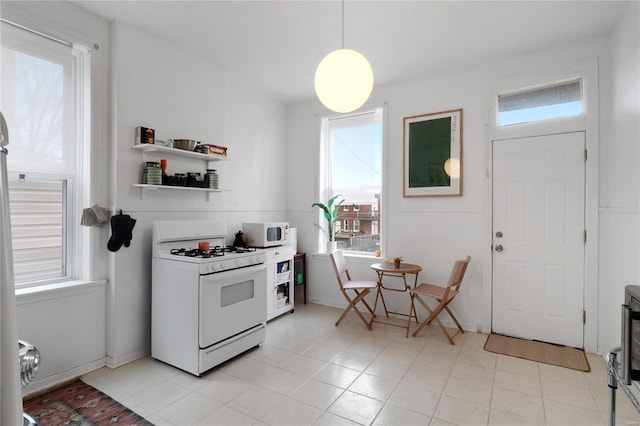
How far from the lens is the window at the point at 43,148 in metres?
2.29

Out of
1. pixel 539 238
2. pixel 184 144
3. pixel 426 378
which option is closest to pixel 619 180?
pixel 539 238

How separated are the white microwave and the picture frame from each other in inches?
65.8

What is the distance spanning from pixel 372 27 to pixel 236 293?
2.67 meters

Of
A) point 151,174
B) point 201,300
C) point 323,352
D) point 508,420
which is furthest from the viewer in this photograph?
point 323,352

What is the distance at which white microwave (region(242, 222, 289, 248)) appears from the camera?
376 centimetres

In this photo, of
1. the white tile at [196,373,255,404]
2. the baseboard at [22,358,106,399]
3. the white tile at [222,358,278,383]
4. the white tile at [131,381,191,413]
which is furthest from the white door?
the baseboard at [22,358,106,399]

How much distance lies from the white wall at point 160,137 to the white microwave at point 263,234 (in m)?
0.20

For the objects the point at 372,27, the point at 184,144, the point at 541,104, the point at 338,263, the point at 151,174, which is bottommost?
the point at 338,263

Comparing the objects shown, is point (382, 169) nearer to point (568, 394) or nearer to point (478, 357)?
point (478, 357)

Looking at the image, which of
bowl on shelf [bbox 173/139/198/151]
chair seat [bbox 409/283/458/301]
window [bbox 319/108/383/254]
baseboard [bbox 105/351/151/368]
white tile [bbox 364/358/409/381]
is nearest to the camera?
white tile [bbox 364/358/409/381]

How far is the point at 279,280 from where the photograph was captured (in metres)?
3.96

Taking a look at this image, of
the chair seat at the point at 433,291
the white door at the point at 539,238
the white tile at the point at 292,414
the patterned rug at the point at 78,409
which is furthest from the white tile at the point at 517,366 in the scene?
the patterned rug at the point at 78,409

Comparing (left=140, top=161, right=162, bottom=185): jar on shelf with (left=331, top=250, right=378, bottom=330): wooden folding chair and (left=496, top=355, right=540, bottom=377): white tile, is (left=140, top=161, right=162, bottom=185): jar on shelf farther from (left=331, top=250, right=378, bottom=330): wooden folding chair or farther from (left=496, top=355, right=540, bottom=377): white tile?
(left=496, top=355, right=540, bottom=377): white tile

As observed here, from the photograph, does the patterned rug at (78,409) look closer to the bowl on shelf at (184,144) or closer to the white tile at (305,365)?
the white tile at (305,365)
